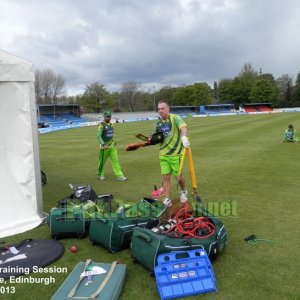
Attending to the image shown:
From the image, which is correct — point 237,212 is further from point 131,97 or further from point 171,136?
point 131,97

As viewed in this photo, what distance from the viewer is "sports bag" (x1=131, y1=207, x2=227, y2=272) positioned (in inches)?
182

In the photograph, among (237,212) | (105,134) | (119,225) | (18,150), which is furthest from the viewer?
(105,134)

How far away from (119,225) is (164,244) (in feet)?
3.35

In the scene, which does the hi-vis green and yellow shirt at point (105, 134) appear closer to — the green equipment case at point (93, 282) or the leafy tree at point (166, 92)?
the green equipment case at point (93, 282)

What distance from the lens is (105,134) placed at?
35.5ft

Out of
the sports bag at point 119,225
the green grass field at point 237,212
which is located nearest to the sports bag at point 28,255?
the green grass field at point 237,212

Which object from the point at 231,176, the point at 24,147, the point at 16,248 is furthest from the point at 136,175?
the point at 16,248

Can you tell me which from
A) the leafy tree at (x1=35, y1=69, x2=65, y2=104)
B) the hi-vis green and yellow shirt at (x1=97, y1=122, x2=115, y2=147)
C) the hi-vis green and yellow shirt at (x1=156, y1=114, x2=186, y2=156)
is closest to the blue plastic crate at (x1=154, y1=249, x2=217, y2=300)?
the hi-vis green and yellow shirt at (x1=156, y1=114, x2=186, y2=156)

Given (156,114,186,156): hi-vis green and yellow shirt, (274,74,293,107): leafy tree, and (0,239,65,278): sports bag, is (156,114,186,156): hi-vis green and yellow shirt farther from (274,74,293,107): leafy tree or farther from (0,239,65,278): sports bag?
(274,74,293,107): leafy tree

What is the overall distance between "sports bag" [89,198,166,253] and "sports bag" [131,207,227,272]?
1.39 ft

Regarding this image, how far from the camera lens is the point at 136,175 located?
11680mm

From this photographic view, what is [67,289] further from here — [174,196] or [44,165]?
[44,165]

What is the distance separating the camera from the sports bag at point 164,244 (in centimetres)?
462

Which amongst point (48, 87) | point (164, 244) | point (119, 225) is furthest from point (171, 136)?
point (48, 87)
